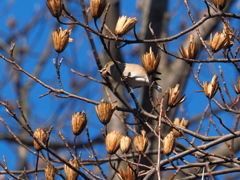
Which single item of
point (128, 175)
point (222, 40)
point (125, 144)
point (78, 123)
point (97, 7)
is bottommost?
point (128, 175)

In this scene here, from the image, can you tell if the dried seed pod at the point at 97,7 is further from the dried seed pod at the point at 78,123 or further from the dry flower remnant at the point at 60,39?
the dried seed pod at the point at 78,123

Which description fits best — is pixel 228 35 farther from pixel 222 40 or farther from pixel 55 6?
pixel 55 6

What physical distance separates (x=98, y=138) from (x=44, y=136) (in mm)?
3510

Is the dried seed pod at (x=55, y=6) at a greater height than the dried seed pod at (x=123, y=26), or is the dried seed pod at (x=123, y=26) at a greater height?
the dried seed pod at (x=55, y=6)

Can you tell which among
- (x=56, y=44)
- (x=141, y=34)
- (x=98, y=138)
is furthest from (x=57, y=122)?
(x=56, y=44)

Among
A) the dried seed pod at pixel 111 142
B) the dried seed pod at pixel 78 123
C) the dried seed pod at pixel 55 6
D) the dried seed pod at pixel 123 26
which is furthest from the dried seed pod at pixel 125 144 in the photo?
the dried seed pod at pixel 55 6

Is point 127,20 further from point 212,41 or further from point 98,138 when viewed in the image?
point 98,138

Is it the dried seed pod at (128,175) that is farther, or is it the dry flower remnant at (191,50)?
the dry flower remnant at (191,50)

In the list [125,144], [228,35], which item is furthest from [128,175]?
[228,35]

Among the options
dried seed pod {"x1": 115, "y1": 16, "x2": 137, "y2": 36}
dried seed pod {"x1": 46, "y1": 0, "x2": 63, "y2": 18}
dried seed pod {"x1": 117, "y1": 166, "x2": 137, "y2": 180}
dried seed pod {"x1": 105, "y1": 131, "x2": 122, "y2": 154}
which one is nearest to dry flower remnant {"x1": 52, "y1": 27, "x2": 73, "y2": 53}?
dried seed pod {"x1": 46, "y1": 0, "x2": 63, "y2": 18}

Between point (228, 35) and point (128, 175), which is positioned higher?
point (228, 35)

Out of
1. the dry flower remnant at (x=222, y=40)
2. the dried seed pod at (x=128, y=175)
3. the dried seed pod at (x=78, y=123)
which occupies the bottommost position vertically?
the dried seed pod at (x=128, y=175)

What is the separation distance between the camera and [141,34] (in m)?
4.05

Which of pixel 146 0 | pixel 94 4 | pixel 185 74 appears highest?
pixel 146 0
